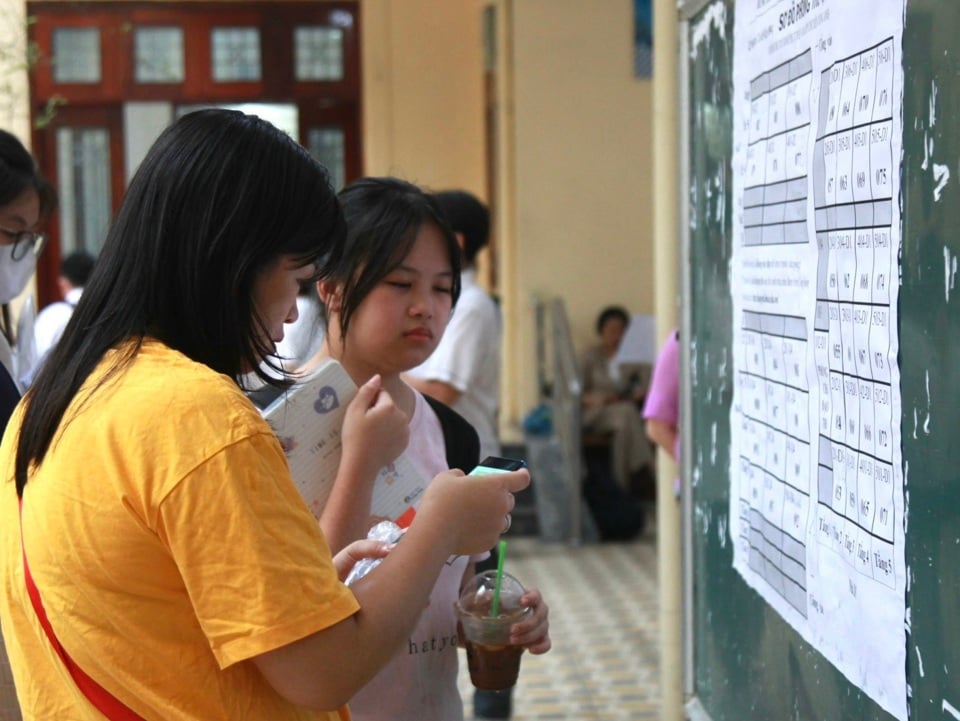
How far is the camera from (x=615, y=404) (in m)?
7.43

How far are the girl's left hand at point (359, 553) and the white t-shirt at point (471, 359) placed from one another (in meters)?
2.07

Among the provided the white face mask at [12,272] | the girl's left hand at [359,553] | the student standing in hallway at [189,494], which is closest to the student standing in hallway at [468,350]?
the white face mask at [12,272]

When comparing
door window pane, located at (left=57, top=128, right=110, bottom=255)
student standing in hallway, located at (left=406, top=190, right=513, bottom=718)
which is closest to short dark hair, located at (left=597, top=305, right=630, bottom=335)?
door window pane, located at (left=57, top=128, right=110, bottom=255)

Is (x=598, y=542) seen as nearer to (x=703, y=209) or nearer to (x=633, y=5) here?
(x=633, y=5)

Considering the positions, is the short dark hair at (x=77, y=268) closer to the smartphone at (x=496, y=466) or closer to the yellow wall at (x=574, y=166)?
the yellow wall at (x=574, y=166)

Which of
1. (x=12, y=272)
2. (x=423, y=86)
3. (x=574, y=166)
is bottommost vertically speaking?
(x=12, y=272)

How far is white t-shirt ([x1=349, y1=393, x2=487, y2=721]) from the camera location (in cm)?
167

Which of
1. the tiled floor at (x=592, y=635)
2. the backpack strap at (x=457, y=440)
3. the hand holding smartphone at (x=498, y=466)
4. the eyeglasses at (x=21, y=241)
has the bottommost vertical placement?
the tiled floor at (x=592, y=635)

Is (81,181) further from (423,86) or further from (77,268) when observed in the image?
(77,268)

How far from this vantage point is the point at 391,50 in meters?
8.93

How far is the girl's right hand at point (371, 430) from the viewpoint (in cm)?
154

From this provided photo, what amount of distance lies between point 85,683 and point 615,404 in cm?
643

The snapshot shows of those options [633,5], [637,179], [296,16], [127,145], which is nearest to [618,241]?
[637,179]

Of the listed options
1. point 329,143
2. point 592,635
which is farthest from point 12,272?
point 329,143
